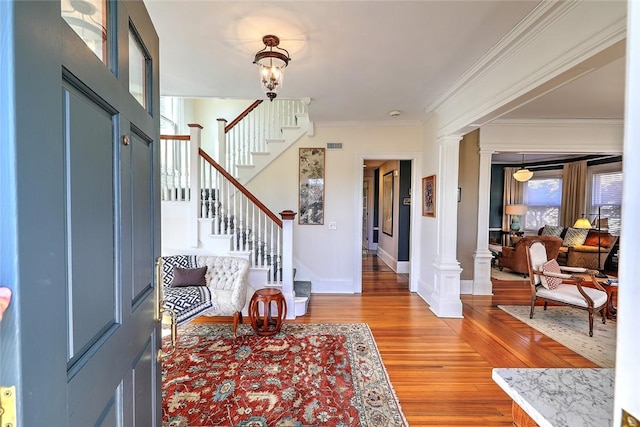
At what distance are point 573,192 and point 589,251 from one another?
2087 millimetres

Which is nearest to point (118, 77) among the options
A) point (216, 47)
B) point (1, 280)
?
point (1, 280)

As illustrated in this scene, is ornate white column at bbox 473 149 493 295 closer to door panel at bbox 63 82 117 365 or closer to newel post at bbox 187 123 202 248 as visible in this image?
newel post at bbox 187 123 202 248

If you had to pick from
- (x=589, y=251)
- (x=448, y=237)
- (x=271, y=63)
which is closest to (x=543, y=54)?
(x=271, y=63)

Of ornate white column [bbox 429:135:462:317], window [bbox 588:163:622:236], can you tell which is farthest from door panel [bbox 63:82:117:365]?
window [bbox 588:163:622:236]

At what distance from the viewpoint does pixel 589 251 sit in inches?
223

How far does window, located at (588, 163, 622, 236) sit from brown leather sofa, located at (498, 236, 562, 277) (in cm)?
184

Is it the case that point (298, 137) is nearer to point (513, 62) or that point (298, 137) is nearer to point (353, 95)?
→ point (353, 95)

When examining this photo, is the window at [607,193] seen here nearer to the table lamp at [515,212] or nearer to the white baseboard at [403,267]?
the table lamp at [515,212]

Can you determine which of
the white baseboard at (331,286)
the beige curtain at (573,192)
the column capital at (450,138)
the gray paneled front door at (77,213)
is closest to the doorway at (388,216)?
the white baseboard at (331,286)

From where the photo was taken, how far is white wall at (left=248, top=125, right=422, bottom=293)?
466 cm

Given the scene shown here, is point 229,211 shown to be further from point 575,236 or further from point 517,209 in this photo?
point 517,209

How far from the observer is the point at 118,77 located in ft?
2.75

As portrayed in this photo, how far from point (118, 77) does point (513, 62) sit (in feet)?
8.98

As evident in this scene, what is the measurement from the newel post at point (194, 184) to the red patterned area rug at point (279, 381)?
116 centimetres
